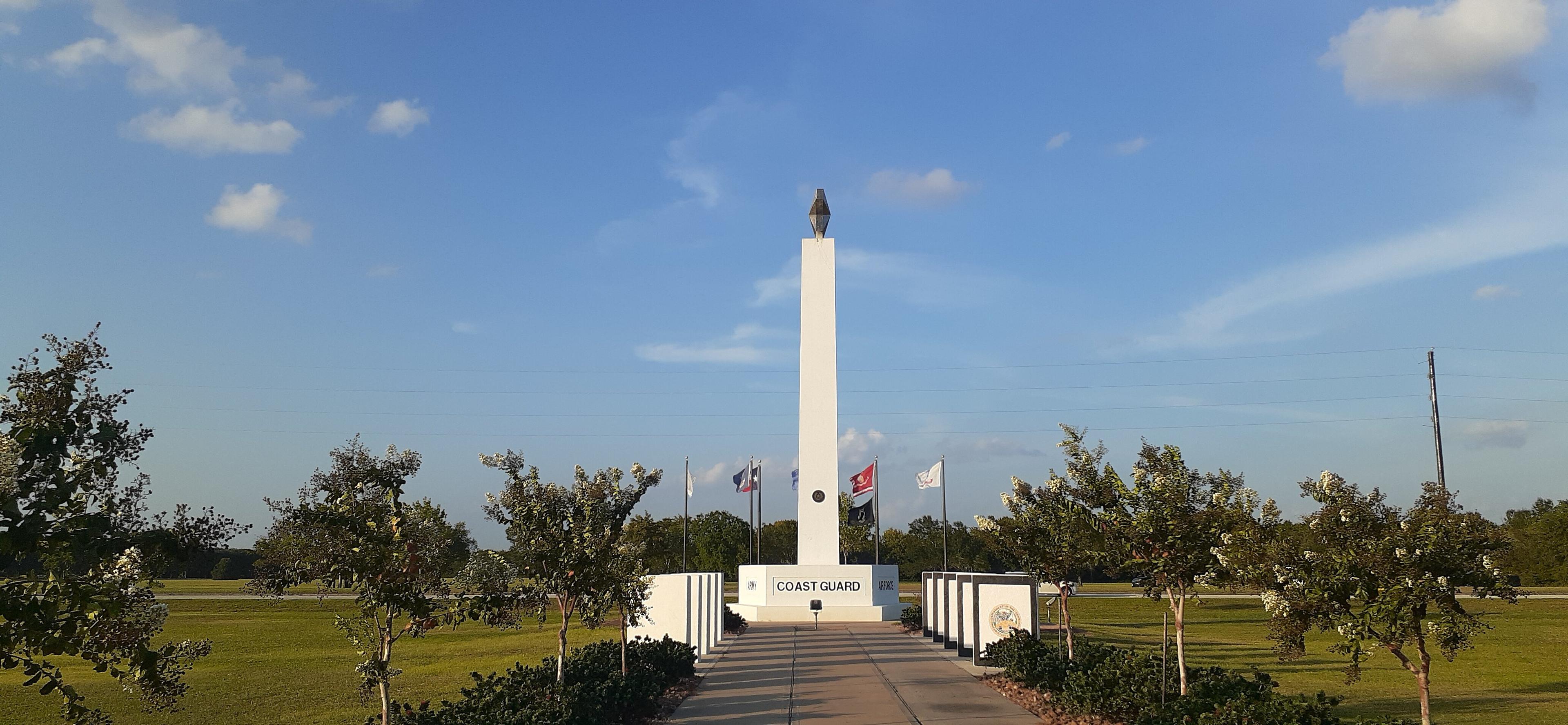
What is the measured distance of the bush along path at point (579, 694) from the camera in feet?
39.1

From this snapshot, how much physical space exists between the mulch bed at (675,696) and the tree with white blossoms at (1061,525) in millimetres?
6144

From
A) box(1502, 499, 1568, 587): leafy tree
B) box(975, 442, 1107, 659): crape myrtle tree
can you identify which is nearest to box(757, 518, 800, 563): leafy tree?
box(1502, 499, 1568, 587): leafy tree

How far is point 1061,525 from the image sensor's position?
17188 mm

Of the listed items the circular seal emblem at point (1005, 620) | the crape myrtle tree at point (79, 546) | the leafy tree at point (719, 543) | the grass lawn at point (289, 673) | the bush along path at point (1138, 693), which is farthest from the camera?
the leafy tree at point (719, 543)

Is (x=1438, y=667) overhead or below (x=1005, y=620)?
below

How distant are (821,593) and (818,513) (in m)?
3.20

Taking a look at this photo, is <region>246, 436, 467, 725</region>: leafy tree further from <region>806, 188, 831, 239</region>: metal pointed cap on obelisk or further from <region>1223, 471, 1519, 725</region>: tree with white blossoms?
<region>806, 188, 831, 239</region>: metal pointed cap on obelisk

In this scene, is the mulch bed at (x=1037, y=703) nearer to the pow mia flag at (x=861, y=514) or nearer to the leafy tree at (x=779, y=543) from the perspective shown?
the pow mia flag at (x=861, y=514)

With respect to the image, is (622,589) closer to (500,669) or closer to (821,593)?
(500,669)

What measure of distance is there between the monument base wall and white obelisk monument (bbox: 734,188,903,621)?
23mm

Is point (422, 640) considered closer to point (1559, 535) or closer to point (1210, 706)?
point (1210, 706)

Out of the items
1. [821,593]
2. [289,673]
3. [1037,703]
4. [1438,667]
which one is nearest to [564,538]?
[1037,703]

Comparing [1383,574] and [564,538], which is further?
[564,538]

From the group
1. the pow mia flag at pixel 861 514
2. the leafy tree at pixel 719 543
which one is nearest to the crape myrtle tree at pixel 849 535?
the leafy tree at pixel 719 543
